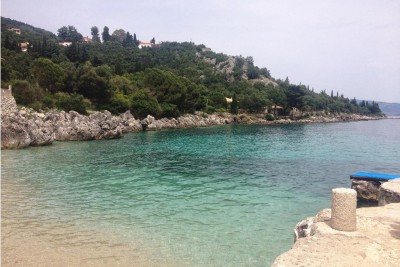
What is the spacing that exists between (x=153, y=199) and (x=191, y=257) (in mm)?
7227

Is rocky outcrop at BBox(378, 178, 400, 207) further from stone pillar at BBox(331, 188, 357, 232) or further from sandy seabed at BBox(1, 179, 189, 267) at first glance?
sandy seabed at BBox(1, 179, 189, 267)

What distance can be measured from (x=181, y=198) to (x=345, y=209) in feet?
34.8

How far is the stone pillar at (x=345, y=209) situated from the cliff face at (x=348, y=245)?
0.17m

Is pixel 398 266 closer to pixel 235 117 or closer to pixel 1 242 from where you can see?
pixel 1 242

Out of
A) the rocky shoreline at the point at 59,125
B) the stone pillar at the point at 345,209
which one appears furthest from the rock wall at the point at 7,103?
the stone pillar at the point at 345,209

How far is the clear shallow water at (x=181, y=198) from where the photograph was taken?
1152cm

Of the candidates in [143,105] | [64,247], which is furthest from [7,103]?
[64,247]

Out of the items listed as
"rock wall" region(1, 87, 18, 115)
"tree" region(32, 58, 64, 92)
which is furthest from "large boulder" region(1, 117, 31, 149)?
"tree" region(32, 58, 64, 92)

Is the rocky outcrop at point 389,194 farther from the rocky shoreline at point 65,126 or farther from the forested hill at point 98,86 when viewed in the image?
the forested hill at point 98,86

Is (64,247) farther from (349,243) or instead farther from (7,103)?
(7,103)

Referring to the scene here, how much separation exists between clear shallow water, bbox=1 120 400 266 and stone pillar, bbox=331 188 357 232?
291 centimetres

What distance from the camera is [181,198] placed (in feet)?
57.5

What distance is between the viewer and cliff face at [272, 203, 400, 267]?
6578mm

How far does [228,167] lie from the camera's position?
2783cm
